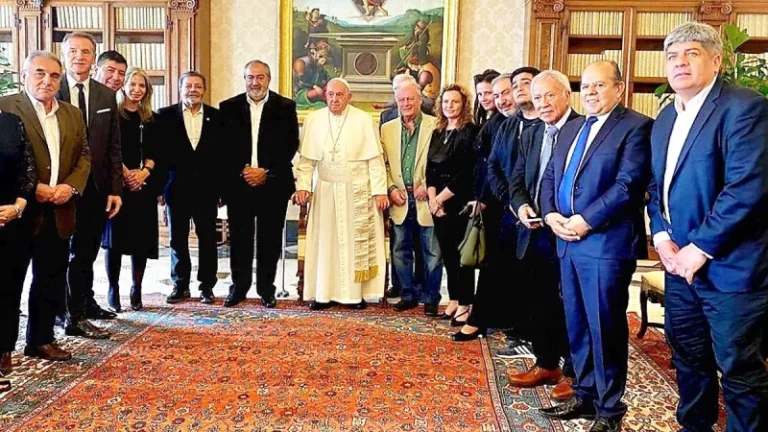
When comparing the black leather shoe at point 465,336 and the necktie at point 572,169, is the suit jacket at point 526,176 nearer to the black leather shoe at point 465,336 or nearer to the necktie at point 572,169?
the necktie at point 572,169

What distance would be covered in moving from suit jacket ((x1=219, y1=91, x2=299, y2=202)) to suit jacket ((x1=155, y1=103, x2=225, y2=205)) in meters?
0.12

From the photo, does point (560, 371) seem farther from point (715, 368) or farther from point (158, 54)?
point (158, 54)

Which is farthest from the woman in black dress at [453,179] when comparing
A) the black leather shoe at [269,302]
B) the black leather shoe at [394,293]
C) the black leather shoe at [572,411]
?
the black leather shoe at [572,411]

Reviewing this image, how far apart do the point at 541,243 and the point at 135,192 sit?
2.70m

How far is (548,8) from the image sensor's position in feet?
21.7

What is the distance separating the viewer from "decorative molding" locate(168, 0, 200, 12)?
673 cm

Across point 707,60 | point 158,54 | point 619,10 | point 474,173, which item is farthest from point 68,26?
point 707,60

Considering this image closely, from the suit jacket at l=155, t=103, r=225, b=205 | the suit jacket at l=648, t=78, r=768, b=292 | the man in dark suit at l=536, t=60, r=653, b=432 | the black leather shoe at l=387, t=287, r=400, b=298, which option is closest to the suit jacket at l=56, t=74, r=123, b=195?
the suit jacket at l=155, t=103, r=225, b=205

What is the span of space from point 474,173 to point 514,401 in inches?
61.6

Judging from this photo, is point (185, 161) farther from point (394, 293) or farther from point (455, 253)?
point (455, 253)

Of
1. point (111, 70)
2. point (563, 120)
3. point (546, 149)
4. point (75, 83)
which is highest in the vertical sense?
point (111, 70)

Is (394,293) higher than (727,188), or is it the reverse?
(727,188)

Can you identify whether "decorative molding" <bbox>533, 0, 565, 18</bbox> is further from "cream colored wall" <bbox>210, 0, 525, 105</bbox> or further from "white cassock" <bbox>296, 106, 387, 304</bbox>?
"white cassock" <bbox>296, 106, 387, 304</bbox>

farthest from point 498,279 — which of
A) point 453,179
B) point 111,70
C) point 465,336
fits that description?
point 111,70
